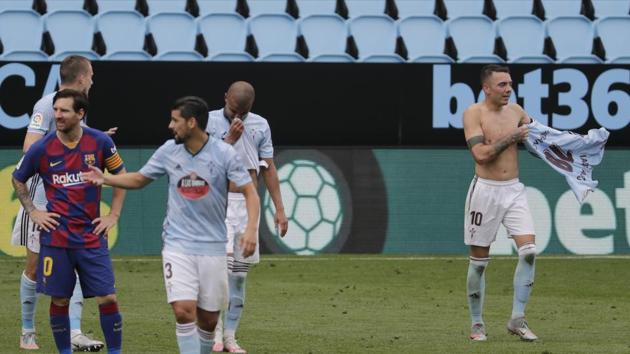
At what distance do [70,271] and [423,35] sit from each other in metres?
11.2

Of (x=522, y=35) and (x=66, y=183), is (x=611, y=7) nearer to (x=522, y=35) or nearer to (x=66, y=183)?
(x=522, y=35)

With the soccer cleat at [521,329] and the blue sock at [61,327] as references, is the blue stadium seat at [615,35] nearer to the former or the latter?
the soccer cleat at [521,329]

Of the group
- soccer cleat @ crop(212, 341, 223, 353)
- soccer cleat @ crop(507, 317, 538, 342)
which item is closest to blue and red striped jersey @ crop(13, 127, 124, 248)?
soccer cleat @ crop(212, 341, 223, 353)

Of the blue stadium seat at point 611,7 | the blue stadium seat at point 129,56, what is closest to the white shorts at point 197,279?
the blue stadium seat at point 129,56

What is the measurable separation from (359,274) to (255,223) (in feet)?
25.2

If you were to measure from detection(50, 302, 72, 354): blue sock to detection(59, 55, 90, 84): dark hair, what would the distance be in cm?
175

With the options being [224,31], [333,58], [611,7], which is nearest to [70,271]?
[333,58]

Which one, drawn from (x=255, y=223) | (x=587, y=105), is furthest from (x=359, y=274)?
(x=255, y=223)

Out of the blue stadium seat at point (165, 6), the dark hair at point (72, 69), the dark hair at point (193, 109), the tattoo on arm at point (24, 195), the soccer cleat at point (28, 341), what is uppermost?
the blue stadium seat at point (165, 6)

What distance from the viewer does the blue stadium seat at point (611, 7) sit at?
20.8 metres

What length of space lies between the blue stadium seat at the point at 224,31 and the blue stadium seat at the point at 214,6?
26.5 inches

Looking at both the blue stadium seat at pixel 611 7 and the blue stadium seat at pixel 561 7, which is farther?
the blue stadium seat at pixel 611 7

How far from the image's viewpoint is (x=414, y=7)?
66.8 feet

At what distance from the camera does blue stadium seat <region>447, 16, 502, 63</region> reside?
19.1 metres
